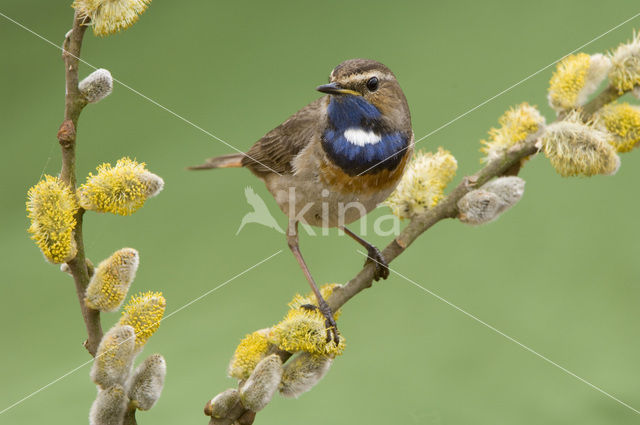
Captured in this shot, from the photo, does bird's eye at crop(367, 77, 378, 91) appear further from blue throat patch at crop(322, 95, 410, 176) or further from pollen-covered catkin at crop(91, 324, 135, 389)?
pollen-covered catkin at crop(91, 324, 135, 389)

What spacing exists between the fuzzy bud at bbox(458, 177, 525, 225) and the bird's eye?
1.00 feet

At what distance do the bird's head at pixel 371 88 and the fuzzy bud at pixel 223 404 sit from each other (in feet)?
1.66

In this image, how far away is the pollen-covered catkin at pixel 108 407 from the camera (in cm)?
80

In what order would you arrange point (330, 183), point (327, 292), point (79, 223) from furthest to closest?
point (330, 183) < point (327, 292) < point (79, 223)

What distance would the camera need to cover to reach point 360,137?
1.32 meters

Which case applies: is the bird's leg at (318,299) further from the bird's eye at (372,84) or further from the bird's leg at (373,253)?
the bird's eye at (372,84)

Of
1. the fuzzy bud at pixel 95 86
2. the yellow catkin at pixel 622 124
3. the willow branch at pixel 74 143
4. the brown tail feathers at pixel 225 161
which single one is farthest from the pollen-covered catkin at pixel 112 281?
the brown tail feathers at pixel 225 161

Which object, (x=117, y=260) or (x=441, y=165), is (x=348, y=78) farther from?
(x=117, y=260)

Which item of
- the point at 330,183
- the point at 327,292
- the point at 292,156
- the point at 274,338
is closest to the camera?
the point at 274,338

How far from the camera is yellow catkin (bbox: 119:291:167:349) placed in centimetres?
80

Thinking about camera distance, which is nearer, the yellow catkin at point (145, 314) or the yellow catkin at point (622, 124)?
the yellow catkin at point (145, 314)

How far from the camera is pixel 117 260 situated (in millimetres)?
797

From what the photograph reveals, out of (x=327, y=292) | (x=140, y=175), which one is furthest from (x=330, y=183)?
(x=140, y=175)

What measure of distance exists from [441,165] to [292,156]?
42cm
